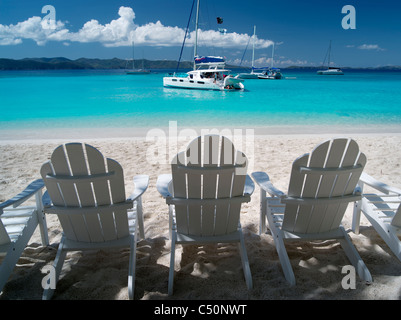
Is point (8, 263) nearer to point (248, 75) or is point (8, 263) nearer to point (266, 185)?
point (266, 185)

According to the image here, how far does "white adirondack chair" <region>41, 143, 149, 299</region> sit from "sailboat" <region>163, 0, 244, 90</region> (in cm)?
2124

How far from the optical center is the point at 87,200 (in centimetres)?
172

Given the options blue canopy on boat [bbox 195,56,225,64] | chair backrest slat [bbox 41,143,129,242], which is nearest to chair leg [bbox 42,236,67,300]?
chair backrest slat [bbox 41,143,129,242]

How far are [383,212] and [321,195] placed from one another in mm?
796

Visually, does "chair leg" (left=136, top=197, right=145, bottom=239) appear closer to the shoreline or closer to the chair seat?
the chair seat

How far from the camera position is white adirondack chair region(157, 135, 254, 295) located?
5.54 ft

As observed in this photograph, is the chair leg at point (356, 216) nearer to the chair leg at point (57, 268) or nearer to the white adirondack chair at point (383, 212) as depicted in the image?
the white adirondack chair at point (383, 212)

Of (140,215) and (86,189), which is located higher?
(86,189)

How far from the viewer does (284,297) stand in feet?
5.42

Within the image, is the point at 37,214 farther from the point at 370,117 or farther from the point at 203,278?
the point at 370,117

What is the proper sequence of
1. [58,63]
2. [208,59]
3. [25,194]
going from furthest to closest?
1. [58,63]
2. [208,59]
3. [25,194]

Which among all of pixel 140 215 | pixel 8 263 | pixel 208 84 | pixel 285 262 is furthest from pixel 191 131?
pixel 208 84
